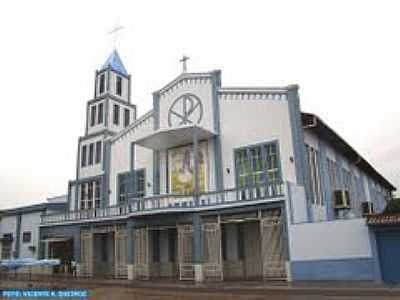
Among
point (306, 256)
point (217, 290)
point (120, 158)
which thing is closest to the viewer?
point (217, 290)

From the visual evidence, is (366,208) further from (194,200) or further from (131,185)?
(131,185)

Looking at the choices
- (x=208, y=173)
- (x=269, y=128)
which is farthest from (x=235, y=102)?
(x=208, y=173)

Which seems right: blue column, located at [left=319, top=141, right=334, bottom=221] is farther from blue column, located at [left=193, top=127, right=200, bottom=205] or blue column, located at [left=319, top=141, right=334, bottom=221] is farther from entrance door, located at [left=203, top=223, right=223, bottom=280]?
blue column, located at [left=193, top=127, right=200, bottom=205]

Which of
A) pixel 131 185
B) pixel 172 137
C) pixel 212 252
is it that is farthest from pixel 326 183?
pixel 131 185

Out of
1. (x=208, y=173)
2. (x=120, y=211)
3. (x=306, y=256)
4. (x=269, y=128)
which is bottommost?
(x=306, y=256)

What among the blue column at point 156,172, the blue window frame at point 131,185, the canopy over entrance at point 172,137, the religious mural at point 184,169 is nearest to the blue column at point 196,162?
the canopy over entrance at point 172,137

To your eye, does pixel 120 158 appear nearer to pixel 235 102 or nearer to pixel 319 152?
pixel 235 102

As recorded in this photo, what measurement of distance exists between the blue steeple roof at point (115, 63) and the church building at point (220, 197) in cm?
712

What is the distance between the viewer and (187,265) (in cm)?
2019

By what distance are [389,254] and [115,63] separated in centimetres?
2536

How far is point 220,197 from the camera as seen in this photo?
65.4 ft

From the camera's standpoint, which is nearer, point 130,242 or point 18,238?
point 130,242

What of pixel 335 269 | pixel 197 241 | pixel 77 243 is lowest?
pixel 335 269

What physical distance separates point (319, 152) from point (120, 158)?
13226 mm
